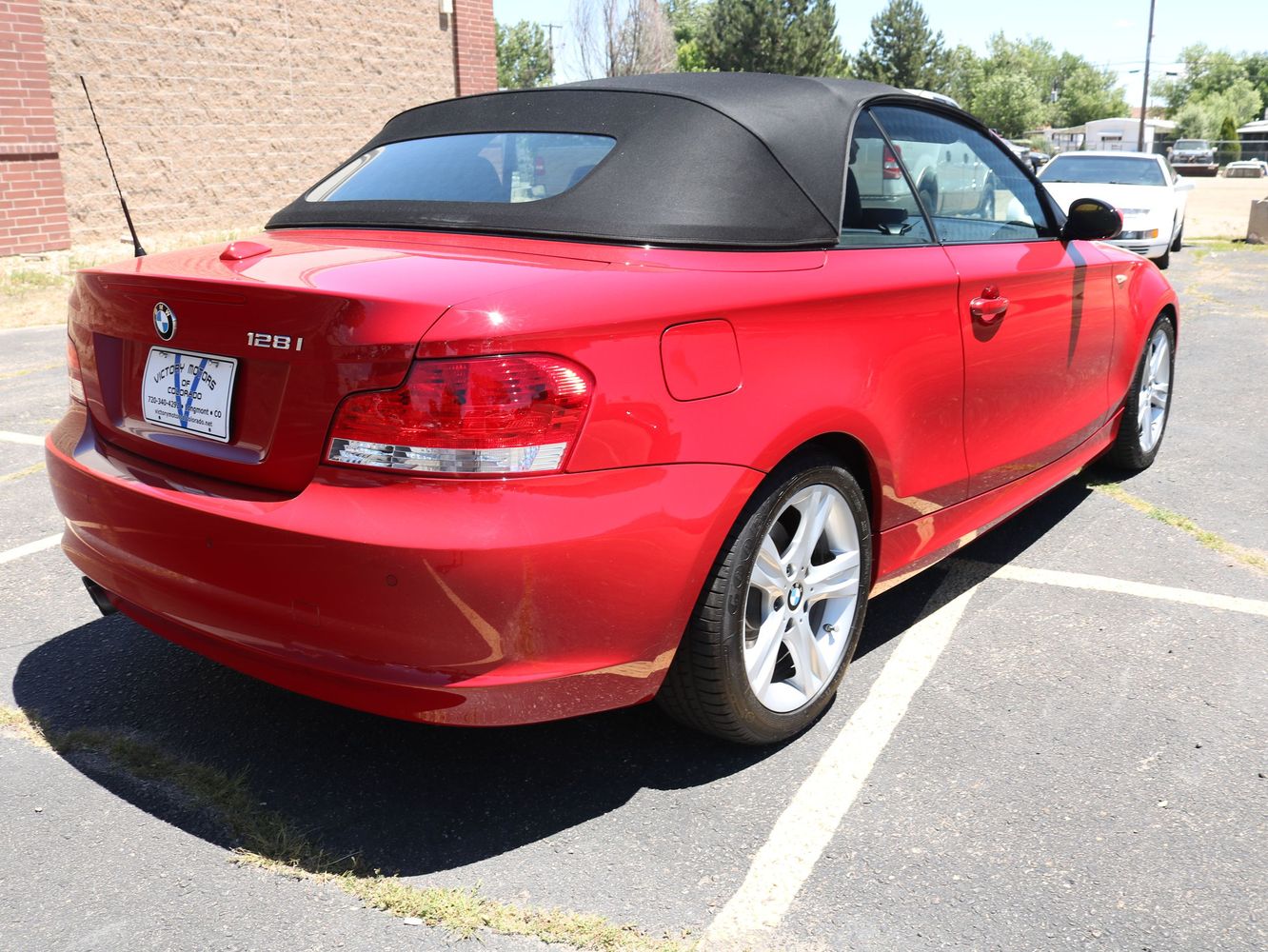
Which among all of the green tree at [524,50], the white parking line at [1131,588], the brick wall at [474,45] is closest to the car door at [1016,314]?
the white parking line at [1131,588]

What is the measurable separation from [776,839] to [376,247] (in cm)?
169

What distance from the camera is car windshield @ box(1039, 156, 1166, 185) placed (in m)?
15.8

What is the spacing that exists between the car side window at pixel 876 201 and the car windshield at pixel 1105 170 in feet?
44.3

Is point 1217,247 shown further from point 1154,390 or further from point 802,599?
point 802,599

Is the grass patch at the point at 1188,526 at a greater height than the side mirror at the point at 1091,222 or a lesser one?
lesser

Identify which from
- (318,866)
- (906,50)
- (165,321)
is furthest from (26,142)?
(906,50)

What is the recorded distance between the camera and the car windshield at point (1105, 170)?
15.8 meters

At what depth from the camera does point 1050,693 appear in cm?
321

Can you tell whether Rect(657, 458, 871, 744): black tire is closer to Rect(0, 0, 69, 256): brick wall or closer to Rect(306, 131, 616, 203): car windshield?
Rect(306, 131, 616, 203): car windshield

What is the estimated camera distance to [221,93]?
627 inches

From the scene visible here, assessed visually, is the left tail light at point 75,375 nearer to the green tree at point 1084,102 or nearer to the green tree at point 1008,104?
the green tree at point 1008,104

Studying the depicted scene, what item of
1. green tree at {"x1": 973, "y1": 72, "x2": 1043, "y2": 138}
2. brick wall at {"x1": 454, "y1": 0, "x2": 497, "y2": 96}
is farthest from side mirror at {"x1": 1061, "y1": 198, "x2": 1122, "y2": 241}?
green tree at {"x1": 973, "y1": 72, "x2": 1043, "y2": 138}

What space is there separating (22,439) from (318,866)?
446 centimetres

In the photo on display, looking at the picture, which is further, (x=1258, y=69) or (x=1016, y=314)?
(x=1258, y=69)
